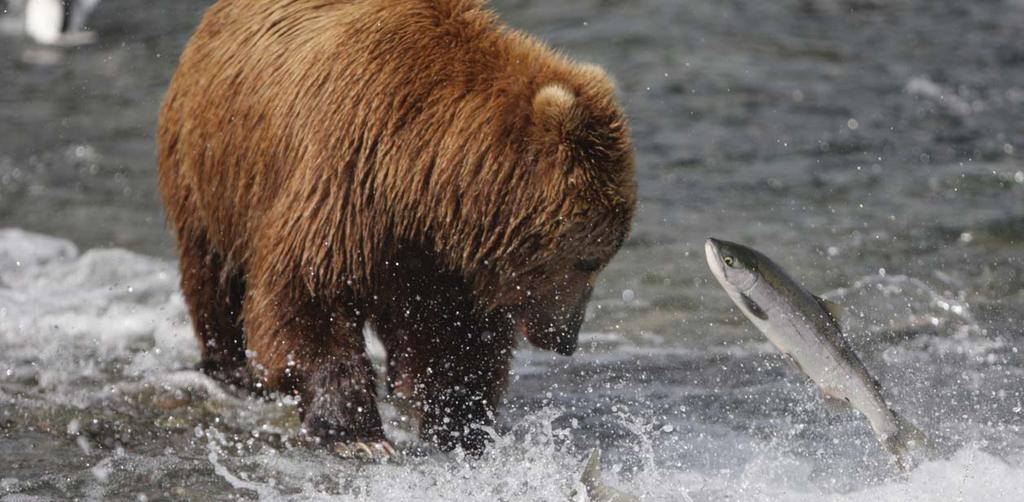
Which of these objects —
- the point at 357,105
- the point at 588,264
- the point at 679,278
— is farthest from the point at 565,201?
the point at 679,278

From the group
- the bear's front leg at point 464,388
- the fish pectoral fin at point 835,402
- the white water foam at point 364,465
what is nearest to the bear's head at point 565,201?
the bear's front leg at point 464,388

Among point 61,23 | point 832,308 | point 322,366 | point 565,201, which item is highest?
point 565,201

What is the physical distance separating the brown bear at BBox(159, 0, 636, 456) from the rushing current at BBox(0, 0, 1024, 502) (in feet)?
1.13

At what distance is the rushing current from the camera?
5.07m

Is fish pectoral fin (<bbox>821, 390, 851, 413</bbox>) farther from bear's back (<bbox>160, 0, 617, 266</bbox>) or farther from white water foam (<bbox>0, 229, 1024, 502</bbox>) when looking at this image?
bear's back (<bbox>160, 0, 617, 266</bbox>)

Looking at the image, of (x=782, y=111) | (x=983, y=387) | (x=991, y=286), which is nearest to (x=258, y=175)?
→ (x=983, y=387)

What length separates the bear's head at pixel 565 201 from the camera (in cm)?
474

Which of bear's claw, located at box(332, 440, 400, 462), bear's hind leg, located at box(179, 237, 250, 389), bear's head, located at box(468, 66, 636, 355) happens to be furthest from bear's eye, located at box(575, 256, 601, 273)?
bear's hind leg, located at box(179, 237, 250, 389)

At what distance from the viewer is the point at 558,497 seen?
15.5 feet

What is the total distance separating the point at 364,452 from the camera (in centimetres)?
516

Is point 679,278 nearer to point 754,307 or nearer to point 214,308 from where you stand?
point 214,308

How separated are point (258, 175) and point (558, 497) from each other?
5.40 ft

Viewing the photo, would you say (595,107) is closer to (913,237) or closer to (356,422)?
(356,422)

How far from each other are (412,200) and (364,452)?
948 millimetres
